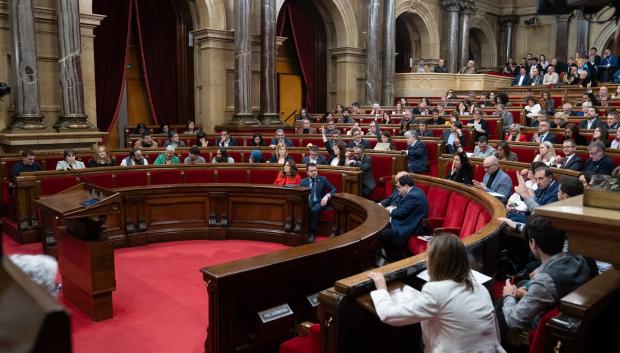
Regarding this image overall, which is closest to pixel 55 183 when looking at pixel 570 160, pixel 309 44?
pixel 570 160

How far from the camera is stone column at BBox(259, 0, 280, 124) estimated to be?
42.3ft

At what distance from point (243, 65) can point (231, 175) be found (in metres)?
5.76

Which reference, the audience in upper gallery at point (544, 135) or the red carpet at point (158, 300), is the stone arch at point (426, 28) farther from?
the red carpet at point (158, 300)

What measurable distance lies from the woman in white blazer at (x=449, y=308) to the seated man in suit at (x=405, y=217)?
9.87ft

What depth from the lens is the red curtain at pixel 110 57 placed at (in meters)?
12.4

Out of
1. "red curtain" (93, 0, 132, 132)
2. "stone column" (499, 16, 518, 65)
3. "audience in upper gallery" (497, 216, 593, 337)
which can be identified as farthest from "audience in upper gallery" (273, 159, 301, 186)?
"stone column" (499, 16, 518, 65)

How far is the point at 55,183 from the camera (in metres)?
6.71

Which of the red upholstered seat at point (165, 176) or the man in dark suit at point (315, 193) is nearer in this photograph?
the man in dark suit at point (315, 193)

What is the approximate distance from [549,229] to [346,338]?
1.06 metres

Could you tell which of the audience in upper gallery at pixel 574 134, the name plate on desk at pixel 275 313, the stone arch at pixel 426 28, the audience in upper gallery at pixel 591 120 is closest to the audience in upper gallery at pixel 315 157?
the audience in upper gallery at pixel 574 134

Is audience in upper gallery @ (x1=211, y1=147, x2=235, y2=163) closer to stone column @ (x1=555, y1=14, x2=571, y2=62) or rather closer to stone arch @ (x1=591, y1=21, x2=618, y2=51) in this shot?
stone column @ (x1=555, y1=14, x2=571, y2=62)

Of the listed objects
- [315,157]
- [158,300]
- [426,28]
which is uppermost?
[426,28]

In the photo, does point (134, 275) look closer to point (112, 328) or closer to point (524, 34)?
point (112, 328)

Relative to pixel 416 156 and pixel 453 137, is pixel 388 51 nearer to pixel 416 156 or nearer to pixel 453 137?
pixel 453 137
